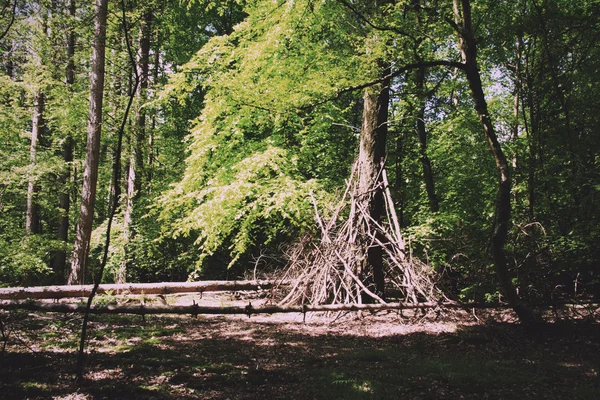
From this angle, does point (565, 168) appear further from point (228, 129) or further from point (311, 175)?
point (228, 129)

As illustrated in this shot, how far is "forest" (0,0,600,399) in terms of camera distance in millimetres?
4398

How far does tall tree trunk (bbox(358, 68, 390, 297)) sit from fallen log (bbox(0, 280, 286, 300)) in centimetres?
244

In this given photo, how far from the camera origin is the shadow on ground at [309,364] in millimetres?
3723

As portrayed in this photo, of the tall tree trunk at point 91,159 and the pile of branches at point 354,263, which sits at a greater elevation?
the tall tree trunk at point 91,159

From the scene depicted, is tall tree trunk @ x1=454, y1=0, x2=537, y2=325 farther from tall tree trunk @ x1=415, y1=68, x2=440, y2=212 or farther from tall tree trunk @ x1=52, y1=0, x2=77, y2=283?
tall tree trunk @ x1=52, y1=0, x2=77, y2=283

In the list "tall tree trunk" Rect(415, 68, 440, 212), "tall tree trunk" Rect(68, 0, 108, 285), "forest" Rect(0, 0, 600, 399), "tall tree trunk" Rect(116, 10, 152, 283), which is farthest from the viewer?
"tall tree trunk" Rect(116, 10, 152, 283)

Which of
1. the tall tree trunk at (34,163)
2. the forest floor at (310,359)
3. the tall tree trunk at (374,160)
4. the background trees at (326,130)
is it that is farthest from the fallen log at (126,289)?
the tall tree trunk at (34,163)

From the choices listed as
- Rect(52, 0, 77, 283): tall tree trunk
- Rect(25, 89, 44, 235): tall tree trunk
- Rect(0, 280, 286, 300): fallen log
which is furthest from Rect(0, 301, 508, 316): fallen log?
Rect(52, 0, 77, 283): tall tree trunk

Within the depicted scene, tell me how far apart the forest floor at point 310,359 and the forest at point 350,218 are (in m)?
0.04

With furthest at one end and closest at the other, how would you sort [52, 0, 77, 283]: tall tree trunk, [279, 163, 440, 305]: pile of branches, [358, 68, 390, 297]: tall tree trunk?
1. [52, 0, 77, 283]: tall tree trunk
2. [358, 68, 390, 297]: tall tree trunk
3. [279, 163, 440, 305]: pile of branches

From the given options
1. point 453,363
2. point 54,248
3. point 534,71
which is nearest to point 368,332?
point 453,363

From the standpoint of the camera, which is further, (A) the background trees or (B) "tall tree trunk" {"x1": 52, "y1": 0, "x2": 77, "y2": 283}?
(B) "tall tree trunk" {"x1": 52, "y1": 0, "x2": 77, "y2": 283}

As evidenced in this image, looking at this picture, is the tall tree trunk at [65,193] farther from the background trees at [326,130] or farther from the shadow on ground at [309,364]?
the shadow on ground at [309,364]

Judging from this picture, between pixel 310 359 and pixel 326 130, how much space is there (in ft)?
24.5
